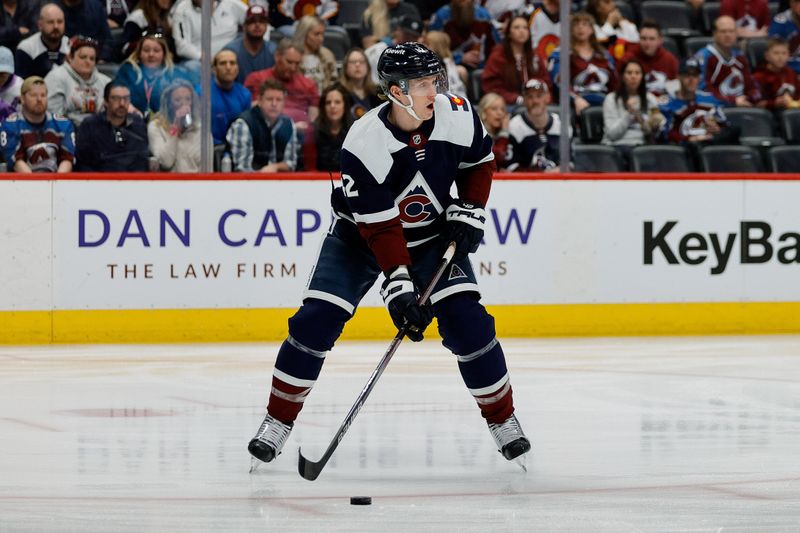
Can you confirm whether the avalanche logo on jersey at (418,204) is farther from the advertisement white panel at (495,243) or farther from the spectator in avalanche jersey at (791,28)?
the spectator in avalanche jersey at (791,28)

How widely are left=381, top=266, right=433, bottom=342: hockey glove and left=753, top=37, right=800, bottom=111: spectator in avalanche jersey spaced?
5.78 meters

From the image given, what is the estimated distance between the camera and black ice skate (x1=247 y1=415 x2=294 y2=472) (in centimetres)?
397

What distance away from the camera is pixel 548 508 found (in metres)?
3.47

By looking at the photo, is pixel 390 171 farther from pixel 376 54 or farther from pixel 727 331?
pixel 727 331

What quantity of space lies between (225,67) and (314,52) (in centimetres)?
53

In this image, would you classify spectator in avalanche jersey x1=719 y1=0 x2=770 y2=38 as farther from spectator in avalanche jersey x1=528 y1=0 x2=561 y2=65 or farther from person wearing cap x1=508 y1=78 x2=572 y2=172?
person wearing cap x1=508 y1=78 x2=572 y2=172

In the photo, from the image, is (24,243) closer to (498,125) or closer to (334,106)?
(334,106)

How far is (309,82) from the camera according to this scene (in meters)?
7.45

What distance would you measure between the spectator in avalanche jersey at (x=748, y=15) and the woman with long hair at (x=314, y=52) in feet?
10.3

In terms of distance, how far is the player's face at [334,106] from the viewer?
7352 millimetres

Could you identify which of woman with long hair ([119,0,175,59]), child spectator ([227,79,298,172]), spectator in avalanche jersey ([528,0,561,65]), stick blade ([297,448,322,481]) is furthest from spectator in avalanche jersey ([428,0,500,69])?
stick blade ([297,448,322,481])

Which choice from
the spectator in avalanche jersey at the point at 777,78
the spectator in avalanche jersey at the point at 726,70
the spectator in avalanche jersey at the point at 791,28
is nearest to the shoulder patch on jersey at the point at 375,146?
the spectator in avalanche jersey at the point at 726,70

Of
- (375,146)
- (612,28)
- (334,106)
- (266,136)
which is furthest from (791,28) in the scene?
(375,146)

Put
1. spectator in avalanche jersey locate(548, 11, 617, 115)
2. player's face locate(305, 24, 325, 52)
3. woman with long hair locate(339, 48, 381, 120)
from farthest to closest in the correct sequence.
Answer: spectator in avalanche jersey locate(548, 11, 617, 115), player's face locate(305, 24, 325, 52), woman with long hair locate(339, 48, 381, 120)
